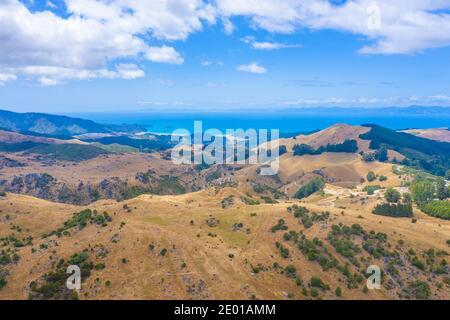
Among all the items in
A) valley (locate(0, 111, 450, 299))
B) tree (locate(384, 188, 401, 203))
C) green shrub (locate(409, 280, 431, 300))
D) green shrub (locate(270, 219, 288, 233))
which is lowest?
green shrub (locate(409, 280, 431, 300))

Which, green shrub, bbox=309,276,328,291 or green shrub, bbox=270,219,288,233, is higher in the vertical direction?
green shrub, bbox=270,219,288,233

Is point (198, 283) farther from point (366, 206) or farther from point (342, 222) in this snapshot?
point (366, 206)

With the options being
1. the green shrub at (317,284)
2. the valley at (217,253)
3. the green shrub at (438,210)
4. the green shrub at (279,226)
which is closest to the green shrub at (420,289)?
the valley at (217,253)

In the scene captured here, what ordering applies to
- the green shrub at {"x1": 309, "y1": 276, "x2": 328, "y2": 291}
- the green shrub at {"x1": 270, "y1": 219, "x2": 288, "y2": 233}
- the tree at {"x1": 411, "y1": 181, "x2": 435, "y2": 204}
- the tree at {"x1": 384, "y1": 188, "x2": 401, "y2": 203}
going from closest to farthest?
the green shrub at {"x1": 309, "y1": 276, "x2": 328, "y2": 291}
the green shrub at {"x1": 270, "y1": 219, "x2": 288, "y2": 233}
the tree at {"x1": 384, "y1": 188, "x2": 401, "y2": 203}
the tree at {"x1": 411, "y1": 181, "x2": 435, "y2": 204}

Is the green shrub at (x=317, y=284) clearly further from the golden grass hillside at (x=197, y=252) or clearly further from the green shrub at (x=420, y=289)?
the green shrub at (x=420, y=289)

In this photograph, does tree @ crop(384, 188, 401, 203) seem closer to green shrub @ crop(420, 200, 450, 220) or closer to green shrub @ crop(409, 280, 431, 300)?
green shrub @ crop(420, 200, 450, 220)

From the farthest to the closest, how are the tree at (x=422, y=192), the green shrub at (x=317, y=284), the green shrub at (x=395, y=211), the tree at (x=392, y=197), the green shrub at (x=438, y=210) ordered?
the tree at (x=422, y=192)
the tree at (x=392, y=197)
the green shrub at (x=438, y=210)
the green shrub at (x=395, y=211)
the green shrub at (x=317, y=284)

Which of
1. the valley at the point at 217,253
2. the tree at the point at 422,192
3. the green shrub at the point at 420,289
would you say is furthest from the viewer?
the tree at the point at 422,192

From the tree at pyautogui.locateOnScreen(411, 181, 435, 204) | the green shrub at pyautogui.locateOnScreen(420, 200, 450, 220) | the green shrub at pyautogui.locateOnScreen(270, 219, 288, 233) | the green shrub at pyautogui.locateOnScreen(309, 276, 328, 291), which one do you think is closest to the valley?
the green shrub at pyautogui.locateOnScreen(309, 276, 328, 291)

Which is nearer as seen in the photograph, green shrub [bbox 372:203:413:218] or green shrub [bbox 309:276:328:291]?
green shrub [bbox 309:276:328:291]

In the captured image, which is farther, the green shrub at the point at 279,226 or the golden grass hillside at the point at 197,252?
the green shrub at the point at 279,226

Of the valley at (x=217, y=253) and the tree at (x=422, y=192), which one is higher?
the valley at (x=217, y=253)

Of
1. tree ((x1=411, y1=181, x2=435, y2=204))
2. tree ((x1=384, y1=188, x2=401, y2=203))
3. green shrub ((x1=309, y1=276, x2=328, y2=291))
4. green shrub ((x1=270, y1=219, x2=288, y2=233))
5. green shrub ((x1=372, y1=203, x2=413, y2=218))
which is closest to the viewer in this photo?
green shrub ((x1=309, y1=276, x2=328, y2=291))
